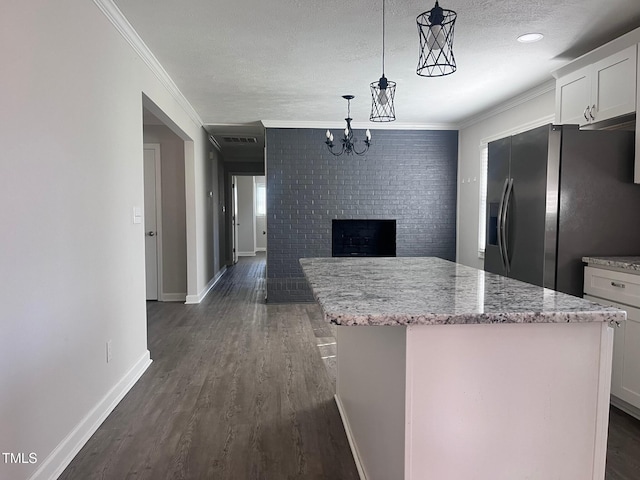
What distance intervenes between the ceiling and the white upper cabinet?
0.22m

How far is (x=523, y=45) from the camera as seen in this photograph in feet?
10.4

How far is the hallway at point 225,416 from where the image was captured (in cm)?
200

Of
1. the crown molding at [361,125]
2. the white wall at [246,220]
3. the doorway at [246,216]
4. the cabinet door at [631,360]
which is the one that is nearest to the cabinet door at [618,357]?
the cabinet door at [631,360]

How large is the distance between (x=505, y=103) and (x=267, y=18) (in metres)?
3.15

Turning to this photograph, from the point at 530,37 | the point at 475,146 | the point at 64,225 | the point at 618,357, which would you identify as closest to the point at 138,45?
the point at 64,225

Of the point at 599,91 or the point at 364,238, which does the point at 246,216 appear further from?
the point at 599,91

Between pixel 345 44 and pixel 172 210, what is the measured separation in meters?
3.61

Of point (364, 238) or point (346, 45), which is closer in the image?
point (346, 45)

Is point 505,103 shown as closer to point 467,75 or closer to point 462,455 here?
point 467,75

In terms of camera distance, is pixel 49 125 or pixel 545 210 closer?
pixel 49 125

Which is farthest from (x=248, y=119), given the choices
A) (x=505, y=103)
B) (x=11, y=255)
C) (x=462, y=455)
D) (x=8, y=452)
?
(x=462, y=455)

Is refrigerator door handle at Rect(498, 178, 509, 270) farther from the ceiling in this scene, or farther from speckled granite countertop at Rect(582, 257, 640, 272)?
the ceiling

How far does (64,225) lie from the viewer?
2.01m

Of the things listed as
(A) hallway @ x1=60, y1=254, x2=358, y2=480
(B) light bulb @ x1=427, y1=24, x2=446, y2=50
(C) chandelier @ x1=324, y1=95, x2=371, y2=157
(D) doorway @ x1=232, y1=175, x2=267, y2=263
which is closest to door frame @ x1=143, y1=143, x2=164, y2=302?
(A) hallway @ x1=60, y1=254, x2=358, y2=480
